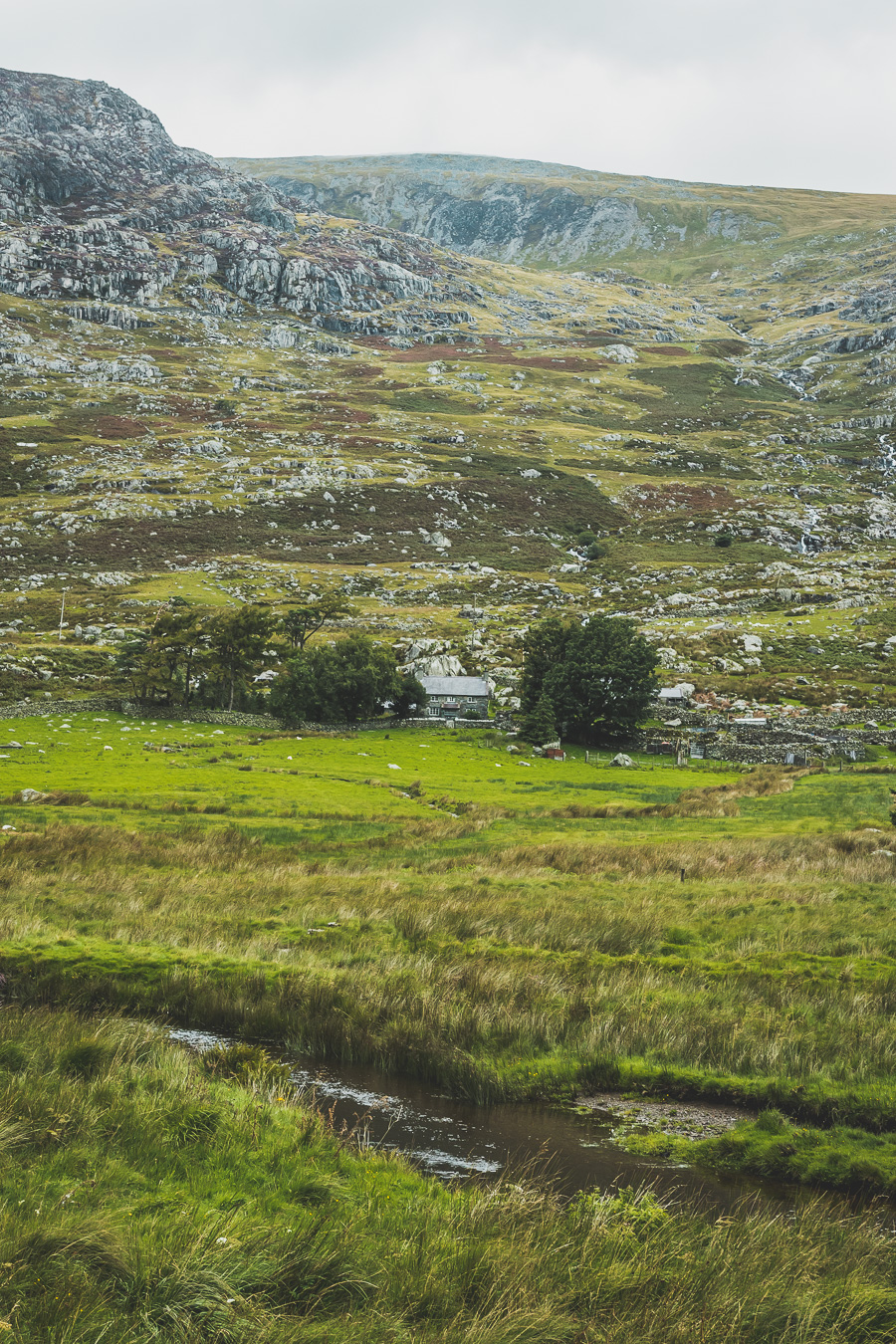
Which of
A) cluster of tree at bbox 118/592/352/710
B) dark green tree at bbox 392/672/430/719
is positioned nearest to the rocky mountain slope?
cluster of tree at bbox 118/592/352/710

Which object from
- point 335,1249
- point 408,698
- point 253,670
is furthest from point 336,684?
point 335,1249

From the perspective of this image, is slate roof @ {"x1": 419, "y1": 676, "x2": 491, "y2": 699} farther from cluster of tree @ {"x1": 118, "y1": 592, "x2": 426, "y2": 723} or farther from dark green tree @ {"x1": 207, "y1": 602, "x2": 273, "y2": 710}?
dark green tree @ {"x1": 207, "y1": 602, "x2": 273, "y2": 710}

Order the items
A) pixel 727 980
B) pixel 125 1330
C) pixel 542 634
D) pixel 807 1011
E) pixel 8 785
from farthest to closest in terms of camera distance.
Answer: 1. pixel 542 634
2. pixel 8 785
3. pixel 727 980
4. pixel 807 1011
5. pixel 125 1330

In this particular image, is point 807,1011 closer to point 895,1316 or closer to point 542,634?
point 895,1316

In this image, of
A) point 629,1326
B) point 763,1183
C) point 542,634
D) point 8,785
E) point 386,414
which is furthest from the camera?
point 386,414

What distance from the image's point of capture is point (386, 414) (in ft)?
639

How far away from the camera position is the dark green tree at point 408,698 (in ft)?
213

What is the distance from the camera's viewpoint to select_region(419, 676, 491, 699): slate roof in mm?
71625

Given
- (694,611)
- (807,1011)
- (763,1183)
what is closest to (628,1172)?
(763,1183)

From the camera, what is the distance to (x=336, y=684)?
61.0 meters

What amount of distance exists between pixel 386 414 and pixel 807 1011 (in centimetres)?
19664

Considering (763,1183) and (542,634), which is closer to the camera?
(763,1183)

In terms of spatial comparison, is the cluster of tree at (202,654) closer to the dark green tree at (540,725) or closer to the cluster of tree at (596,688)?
the dark green tree at (540,725)

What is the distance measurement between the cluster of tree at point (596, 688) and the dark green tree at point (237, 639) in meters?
21.6
